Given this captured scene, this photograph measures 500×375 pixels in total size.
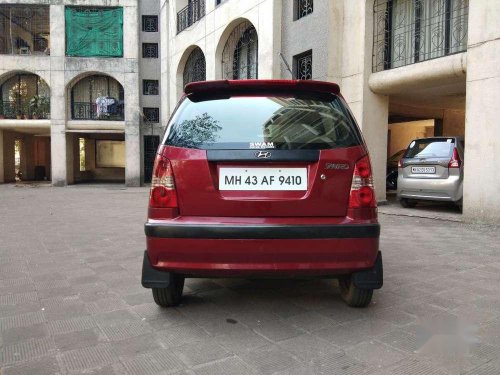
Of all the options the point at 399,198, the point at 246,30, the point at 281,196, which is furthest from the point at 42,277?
the point at 246,30

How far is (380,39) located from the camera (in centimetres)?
1052

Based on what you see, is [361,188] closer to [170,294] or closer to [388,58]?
[170,294]

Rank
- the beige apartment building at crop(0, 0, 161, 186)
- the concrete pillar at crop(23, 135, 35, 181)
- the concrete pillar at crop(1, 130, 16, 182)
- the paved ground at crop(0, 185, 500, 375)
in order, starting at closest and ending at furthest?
the paved ground at crop(0, 185, 500, 375) → the beige apartment building at crop(0, 0, 161, 186) → the concrete pillar at crop(1, 130, 16, 182) → the concrete pillar at crop(23, 135, 35, 181)

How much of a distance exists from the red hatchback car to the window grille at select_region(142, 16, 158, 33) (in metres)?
22.0

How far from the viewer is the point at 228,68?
17156mm

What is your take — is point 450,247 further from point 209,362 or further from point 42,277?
point 42,277

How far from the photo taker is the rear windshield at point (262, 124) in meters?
2.87

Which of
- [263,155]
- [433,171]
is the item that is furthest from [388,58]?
[263,155]

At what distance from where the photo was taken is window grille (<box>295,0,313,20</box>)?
39.8 feet

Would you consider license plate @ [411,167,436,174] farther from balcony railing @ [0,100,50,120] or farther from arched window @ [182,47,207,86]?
balcony railing @ [0,100,50,120]

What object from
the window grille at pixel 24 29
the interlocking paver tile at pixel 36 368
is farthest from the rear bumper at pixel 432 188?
the window grille at pixel 24 29

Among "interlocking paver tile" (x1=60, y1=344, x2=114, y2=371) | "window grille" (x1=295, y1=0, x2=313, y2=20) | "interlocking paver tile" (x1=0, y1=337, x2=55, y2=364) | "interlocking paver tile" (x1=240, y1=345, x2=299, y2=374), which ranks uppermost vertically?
"window grille" (x1=295, y1=0, x2=313, y2=20)

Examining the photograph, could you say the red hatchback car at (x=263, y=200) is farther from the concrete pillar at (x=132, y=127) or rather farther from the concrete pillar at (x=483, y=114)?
the concrete pillar at (x=132, y=127)

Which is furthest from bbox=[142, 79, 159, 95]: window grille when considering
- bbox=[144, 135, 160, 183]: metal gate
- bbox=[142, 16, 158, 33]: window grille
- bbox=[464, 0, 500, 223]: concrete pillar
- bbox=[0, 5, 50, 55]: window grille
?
bbox=[464, 0, 500, 223]: concrete pillar
